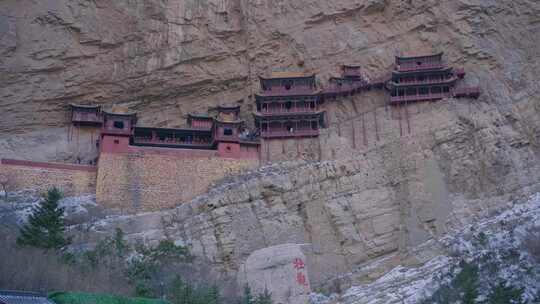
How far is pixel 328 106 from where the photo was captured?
37.6m

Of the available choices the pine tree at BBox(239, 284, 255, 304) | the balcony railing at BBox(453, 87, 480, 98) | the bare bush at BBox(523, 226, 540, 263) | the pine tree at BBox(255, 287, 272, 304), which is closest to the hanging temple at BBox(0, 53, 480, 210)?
the balcony railing at BBox(453, 87, 480, 98)

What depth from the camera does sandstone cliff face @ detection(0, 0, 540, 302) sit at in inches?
1232

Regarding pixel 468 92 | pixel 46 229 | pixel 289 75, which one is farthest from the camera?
pixel 289 75

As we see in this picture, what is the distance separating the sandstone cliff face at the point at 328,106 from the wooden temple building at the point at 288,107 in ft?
3.14

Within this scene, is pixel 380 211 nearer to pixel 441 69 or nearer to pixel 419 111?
pixel 419 111

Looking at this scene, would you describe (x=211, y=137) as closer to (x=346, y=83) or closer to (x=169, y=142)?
(x=169, y=142)

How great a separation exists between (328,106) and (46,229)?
15.5m

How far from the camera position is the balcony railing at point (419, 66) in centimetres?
3669

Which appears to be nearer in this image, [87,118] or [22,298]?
[22,298]

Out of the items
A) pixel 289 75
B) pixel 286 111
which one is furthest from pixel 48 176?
pixel 289 75

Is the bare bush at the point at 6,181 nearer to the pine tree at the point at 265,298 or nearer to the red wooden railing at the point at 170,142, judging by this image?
the red wooden railing at the point at 170,142

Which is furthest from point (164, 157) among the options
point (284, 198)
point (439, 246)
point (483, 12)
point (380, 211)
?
point (483, 12)

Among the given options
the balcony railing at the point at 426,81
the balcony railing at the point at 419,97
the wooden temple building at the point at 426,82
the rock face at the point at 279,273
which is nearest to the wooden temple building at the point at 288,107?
the balcony railing at the point at 419,97

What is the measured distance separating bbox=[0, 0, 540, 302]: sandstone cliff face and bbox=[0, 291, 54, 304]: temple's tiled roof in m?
9.61
